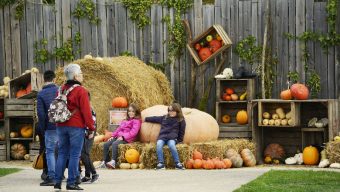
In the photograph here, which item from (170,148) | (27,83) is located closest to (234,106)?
(170,148)

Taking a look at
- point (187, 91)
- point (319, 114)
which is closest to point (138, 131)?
point (187, 91)

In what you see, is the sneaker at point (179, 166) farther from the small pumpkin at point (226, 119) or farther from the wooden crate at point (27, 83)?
the wooden crate at point (27, 83)

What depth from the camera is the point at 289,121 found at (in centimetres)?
1634

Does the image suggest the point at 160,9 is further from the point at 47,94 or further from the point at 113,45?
the point at 47,94

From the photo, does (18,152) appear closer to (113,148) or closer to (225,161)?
(113,148)

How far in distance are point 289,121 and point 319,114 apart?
0.93 m

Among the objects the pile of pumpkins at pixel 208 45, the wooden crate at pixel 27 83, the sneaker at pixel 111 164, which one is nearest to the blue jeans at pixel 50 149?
the sneaker at pixel 111 164

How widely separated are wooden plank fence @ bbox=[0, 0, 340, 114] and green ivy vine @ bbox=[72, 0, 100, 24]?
116 mm

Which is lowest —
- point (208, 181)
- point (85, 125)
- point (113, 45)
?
point (208, 181)

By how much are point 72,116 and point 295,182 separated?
11.3ft

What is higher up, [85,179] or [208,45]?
[208,45]

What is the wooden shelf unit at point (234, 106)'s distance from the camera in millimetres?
16922

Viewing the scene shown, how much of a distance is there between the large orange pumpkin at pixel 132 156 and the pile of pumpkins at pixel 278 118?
8.75 feet

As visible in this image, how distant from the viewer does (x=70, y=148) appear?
11.5 m
